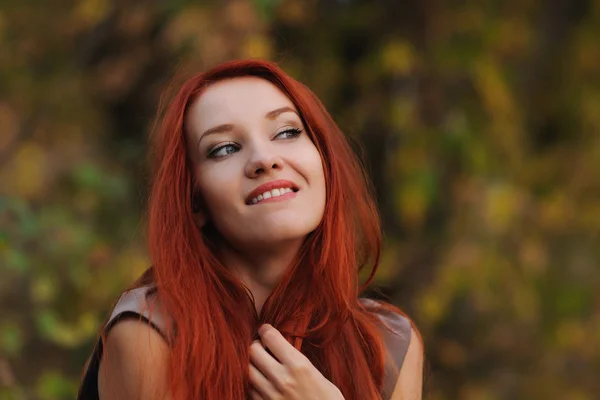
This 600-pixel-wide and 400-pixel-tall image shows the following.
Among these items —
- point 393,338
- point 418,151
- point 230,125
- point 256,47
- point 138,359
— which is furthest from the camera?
point 418,151

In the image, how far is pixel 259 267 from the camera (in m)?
2.12

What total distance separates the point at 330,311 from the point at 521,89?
316cm

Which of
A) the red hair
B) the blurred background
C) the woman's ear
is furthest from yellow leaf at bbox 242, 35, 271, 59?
the woman's ear

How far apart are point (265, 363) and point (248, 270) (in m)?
0.24

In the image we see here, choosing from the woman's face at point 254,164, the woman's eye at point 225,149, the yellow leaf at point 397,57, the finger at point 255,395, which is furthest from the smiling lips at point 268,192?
the yellow leaf at point 397,57

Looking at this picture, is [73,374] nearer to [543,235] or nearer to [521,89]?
[543,235]

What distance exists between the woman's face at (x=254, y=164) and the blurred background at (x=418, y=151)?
1829 millimetres

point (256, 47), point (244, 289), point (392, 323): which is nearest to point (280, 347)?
point (244, 289)

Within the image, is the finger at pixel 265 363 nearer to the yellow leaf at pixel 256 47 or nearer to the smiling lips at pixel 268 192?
the smiling lips at pixel 268 192

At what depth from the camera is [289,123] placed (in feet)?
6.97

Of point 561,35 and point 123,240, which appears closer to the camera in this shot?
point 123,240

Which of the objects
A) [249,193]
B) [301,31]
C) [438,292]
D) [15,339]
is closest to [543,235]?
[438,292]

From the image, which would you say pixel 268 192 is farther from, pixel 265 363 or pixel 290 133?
pixel 265 363

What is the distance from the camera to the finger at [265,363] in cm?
197
